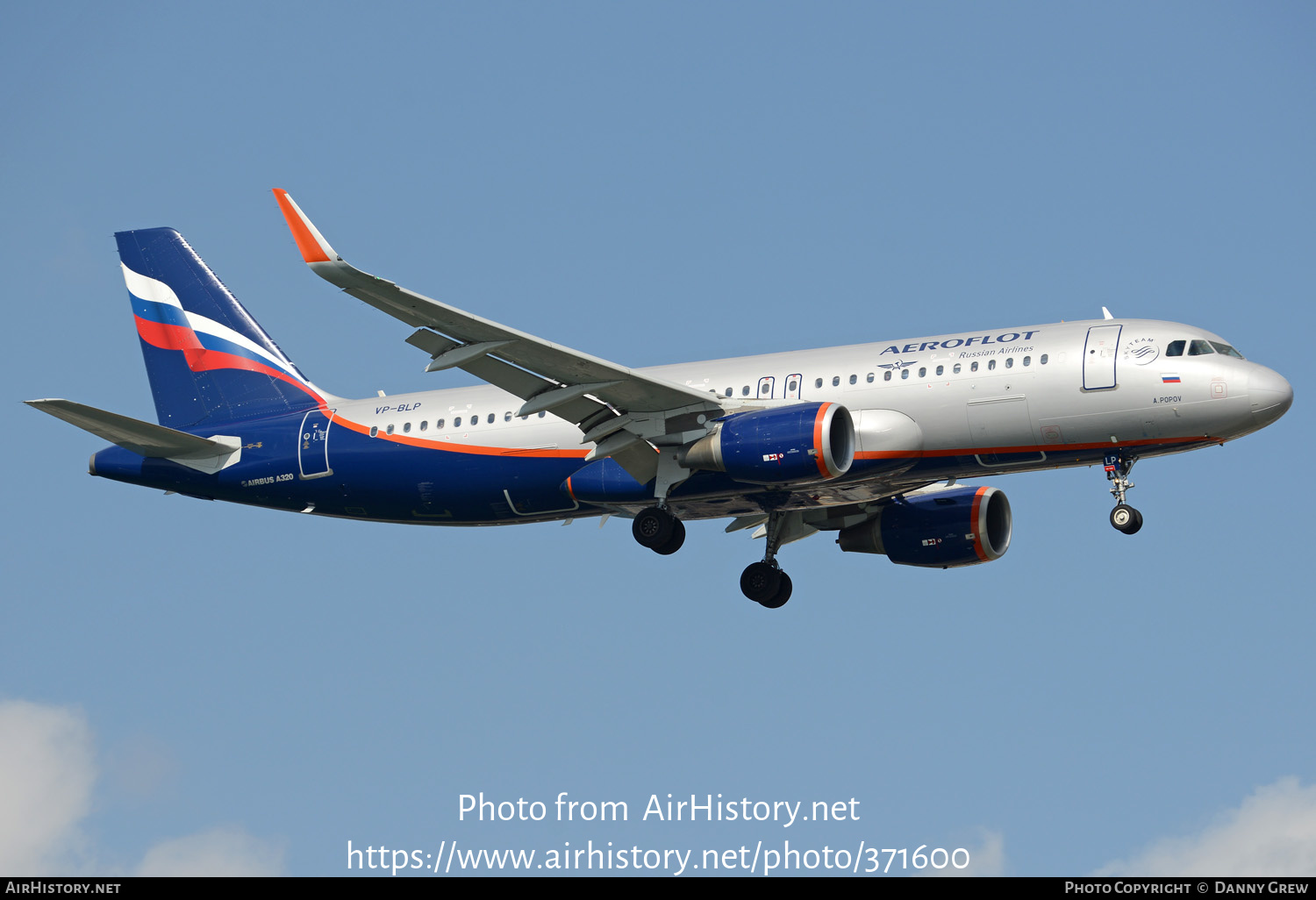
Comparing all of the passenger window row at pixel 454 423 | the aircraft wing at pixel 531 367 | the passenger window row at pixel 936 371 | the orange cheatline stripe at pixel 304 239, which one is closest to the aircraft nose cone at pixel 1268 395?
the passenger window row at pixel 936 371

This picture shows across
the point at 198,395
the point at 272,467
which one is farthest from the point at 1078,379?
the point at 198,395

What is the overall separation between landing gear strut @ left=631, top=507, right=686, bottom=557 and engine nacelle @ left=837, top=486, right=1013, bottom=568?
633cm

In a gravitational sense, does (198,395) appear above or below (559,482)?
above

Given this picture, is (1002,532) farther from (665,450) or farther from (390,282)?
(390,282)

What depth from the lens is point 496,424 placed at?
120 ft

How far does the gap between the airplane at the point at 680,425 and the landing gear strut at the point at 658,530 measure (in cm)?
4

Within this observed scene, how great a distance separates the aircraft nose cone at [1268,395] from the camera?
1241 inches

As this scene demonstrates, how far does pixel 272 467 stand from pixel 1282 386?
22.9 meters

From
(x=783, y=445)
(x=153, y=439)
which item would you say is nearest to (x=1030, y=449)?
(x=783, y=445)

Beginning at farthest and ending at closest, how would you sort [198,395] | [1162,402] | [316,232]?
[198,395] < [1162,402] < [316,232]

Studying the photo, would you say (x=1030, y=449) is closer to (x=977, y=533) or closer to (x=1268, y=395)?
(x=1268, y=395)

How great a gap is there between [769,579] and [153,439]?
15272 millimetres

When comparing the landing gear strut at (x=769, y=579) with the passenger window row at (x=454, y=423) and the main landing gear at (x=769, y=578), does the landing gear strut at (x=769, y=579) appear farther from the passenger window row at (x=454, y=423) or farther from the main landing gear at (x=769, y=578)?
the passenger window row at (x=454, y=423)

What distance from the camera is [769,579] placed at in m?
38.9
